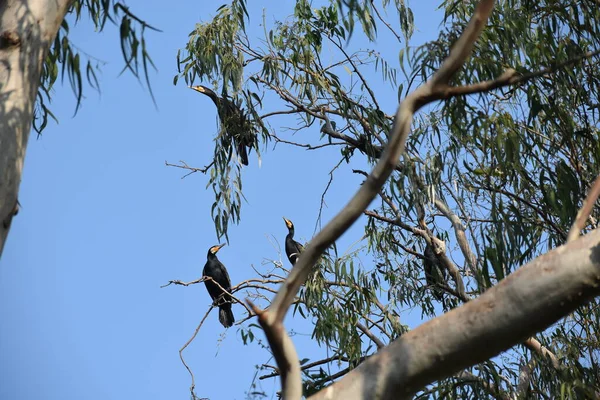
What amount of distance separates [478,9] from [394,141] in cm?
50

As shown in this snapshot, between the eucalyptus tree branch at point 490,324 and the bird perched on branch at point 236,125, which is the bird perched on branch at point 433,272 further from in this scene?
the eucalyptus tree branch at point 490,324

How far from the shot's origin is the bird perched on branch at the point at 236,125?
5.27 m

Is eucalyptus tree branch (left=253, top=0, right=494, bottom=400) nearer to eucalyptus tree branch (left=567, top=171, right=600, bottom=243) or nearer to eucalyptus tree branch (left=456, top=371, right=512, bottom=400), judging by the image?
eucalyptus tree branch (left=567, top=171, right=600, bottom=243)

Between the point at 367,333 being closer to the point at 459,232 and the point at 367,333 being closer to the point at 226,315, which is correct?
the point at 459,232

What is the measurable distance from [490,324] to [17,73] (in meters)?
1.19

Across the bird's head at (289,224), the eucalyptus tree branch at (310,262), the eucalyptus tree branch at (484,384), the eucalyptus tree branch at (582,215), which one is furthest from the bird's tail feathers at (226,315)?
the eucalyptus tree branch at (310,262)

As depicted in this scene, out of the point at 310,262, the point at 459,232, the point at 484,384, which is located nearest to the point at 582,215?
the point at 310,262

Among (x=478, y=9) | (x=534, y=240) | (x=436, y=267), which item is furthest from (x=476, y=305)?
(x=436, y=267)

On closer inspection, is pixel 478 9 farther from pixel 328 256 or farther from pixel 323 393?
pixel 328 256

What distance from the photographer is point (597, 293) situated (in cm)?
185

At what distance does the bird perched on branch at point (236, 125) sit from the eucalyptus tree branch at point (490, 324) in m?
3.49

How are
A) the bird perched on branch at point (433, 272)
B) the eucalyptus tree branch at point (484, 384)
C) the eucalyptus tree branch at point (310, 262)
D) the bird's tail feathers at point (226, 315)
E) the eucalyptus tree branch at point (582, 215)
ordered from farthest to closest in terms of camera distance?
the bird's tail feathers at point (226, 315) < the bird perched on branch at point (433, 272) < the eucalyptus tree branch at point (484, 384) < the eucalyptus tree branch at point (582, 215) < the eucalyptus tree branch at point (310, 262)

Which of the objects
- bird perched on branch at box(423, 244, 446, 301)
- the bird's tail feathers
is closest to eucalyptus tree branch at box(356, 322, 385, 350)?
bird perched on branch at box(423, 244, 446, 301)

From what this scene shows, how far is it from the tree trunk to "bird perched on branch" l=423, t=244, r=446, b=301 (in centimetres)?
348
